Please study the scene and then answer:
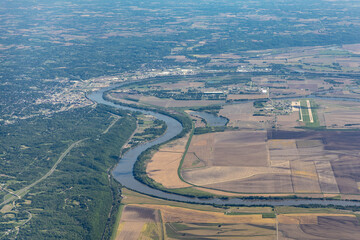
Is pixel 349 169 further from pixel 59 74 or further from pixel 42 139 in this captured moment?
pixel 59 74

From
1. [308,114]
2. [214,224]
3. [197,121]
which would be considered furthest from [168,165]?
[308,114]

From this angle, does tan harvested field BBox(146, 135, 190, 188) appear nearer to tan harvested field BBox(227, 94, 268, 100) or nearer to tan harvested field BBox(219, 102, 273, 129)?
tan harvested field BBox(219, 102, 273, 129)

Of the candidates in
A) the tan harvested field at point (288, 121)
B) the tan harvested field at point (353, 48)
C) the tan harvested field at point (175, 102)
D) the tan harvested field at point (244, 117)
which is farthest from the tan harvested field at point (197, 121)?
the tan harvested field at point (353, 48)

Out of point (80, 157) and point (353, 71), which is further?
point (353, 71)

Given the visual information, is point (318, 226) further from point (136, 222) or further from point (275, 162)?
point (136, 222)

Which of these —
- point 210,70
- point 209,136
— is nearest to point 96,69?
point 210,70

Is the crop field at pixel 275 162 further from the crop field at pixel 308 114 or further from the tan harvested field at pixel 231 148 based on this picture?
the crop field at pixel 308 114
